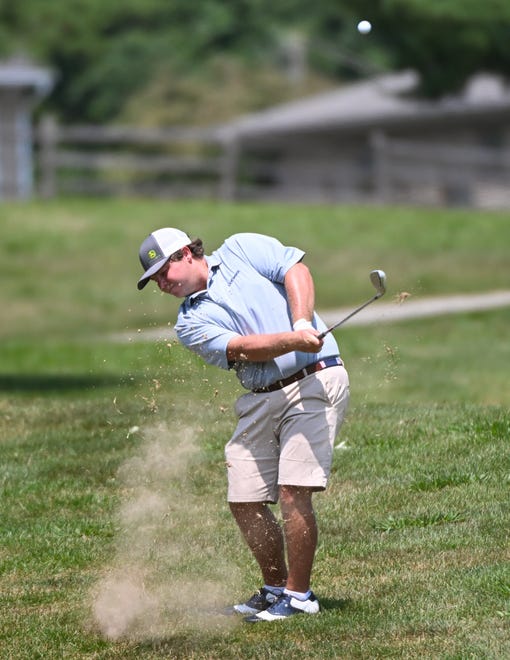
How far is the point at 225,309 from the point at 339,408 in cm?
67

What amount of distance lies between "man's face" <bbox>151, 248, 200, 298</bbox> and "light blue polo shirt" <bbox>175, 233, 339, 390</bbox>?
61 mm

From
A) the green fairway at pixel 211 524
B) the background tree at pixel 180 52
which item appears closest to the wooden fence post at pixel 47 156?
the background tree at pixel 180 52

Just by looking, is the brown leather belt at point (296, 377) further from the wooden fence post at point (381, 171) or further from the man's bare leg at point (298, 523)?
the wooden fence post at point (381, 171)

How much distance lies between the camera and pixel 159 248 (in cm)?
596

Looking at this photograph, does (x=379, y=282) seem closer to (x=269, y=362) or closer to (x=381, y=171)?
(x=269, y=362)

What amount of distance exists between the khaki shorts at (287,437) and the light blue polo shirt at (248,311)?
0.33 feet

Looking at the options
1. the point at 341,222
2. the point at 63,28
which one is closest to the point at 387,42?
the point at 341,222

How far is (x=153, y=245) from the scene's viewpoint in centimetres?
597

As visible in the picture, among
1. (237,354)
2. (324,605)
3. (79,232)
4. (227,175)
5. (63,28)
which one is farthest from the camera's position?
(63,28)

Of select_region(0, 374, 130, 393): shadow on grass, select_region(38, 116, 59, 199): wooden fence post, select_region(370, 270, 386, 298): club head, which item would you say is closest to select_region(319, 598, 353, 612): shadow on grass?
select_region(370, 270, 386, 298): club head

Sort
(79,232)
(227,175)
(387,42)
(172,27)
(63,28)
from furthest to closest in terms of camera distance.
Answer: (172,27) → (63,28) → (227,175) → (79,232) → (387,42)

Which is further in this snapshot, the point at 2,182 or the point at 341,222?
the point at 2,182

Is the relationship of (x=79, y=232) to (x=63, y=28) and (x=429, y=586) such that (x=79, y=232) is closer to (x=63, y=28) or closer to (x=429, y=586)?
(x=429, y=586)

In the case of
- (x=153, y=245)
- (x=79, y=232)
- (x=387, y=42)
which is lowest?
(x=79, y=232)
